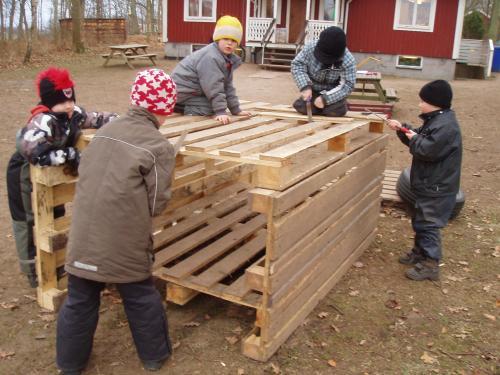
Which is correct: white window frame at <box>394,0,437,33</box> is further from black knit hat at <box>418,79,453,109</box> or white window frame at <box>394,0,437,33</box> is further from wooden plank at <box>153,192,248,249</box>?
black knit hat at <box>418,79,453,109</box>

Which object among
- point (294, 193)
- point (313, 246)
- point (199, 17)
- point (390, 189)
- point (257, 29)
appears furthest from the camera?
point (199, 17)

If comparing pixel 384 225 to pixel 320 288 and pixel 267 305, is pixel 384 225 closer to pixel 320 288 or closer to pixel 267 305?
pixel 320 288

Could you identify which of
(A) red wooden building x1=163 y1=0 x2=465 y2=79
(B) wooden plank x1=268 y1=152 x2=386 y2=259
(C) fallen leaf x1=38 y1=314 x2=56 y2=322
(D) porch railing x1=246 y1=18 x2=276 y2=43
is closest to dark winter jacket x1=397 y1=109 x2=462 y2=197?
(B) wooden plank x1=268 y1=152 x2=386 y2=259

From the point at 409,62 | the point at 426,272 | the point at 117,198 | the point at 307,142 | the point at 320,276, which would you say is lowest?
the point at 426,272

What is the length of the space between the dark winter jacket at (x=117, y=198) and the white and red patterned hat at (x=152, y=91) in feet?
0.36

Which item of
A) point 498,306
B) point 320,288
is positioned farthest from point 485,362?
point 320,288

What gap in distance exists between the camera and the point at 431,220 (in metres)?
4.73

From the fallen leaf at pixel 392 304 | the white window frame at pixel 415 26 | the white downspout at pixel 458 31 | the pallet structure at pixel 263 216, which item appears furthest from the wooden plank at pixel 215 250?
the white window frame at pixel 415 26

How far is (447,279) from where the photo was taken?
15.9 ft

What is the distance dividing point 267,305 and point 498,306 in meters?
2.17

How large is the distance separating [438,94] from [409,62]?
697 inches

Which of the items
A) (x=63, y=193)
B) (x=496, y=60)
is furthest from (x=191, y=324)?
(x=496, y=60)

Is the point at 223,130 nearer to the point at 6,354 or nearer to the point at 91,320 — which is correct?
the point at 91,320

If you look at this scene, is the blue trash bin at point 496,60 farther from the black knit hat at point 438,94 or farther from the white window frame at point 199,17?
the black knit hat at point 438,94
